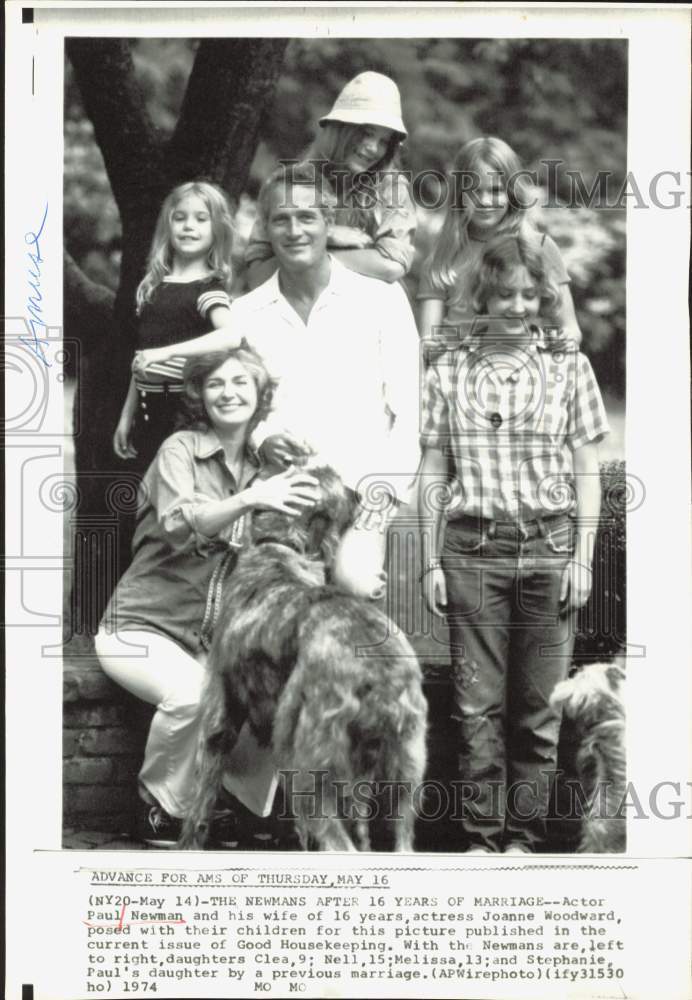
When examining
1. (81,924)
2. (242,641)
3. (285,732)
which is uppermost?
(242,641)

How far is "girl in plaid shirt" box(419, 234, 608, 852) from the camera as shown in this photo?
497 cm

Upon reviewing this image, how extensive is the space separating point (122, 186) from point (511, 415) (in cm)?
160

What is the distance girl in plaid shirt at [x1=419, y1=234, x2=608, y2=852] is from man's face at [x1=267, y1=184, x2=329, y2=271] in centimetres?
57

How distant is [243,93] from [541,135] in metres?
1.06

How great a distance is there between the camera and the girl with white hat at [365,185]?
4953mm

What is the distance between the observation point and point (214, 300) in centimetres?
501

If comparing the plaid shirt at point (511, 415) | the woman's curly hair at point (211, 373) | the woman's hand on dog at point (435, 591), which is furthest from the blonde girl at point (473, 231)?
the woman's hand on dog at point (435, 591)

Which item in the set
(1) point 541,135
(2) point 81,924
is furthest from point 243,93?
(2) point 81,924

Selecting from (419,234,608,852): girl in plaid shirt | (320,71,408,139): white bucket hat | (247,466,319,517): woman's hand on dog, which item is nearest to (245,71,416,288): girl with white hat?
(320,71,408,139): white bucket hat

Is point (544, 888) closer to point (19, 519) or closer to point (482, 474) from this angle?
point (482, 474)

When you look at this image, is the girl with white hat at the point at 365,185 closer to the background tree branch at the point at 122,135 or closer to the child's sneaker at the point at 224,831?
the background tree branch at the point at 122,135
